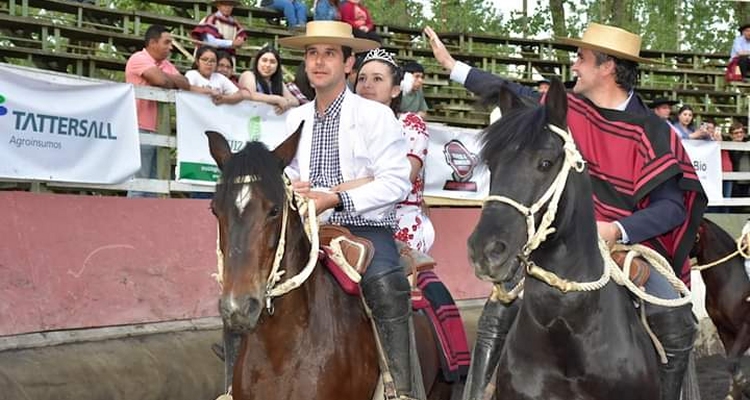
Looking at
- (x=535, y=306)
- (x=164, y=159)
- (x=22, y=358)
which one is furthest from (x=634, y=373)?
(x=164, y=159)

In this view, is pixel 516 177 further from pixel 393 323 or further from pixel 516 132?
pixel 393 323

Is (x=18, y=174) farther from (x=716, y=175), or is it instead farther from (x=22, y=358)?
(x=716, y=175)

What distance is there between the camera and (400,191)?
18.0 ft

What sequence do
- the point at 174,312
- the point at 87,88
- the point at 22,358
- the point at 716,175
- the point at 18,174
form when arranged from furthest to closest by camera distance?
the point at 716,175
the point at 174,312
the point at 87,88
the point at 18,174
the point at 22,358

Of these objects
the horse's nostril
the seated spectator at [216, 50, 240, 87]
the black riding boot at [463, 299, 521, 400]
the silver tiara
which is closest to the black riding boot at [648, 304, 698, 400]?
the black riding boot at [463, 299, 521, 400]

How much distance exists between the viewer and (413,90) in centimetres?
1359

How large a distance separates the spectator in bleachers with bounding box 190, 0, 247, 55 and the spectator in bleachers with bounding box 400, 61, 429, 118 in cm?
248

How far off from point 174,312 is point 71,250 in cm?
120

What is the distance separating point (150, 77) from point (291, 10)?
10.1 meters

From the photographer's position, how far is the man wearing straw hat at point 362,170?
531 centimetres

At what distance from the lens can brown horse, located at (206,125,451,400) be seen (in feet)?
14.9

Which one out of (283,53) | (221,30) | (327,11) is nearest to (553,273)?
(221,30)

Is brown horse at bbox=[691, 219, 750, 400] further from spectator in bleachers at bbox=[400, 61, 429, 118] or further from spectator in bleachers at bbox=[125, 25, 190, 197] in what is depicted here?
spectator in bleachers at bbox=[125, 25, 190, 197]

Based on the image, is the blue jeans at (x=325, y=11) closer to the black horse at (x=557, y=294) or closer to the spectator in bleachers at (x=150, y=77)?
the spectator in bleachers at (x=150, y=77)
